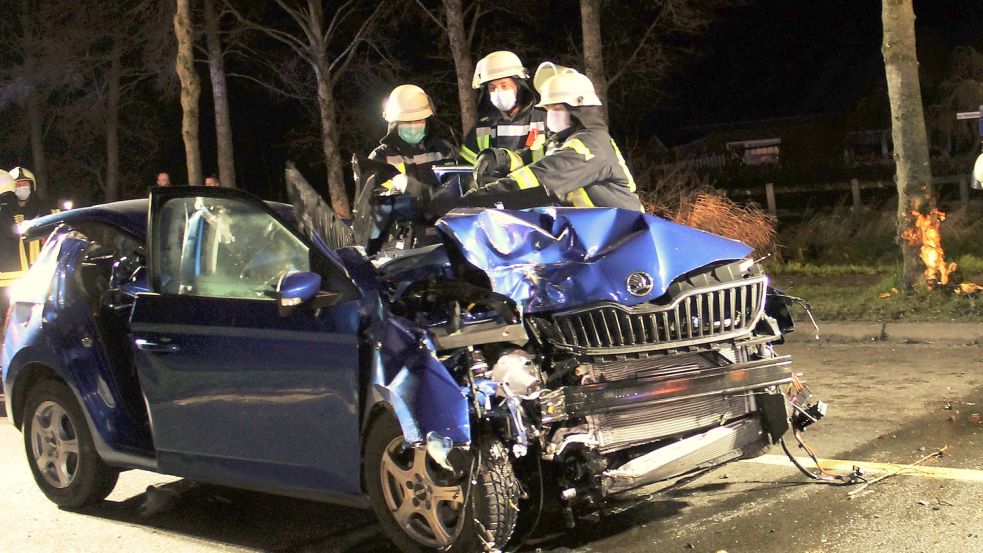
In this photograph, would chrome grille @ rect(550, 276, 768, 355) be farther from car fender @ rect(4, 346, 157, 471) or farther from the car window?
car fender @ rect(4, 346, 157, 471)

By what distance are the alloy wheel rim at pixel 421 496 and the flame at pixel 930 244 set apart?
311 inches

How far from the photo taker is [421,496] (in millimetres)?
4852

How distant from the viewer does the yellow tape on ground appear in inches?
221

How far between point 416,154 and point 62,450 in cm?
294

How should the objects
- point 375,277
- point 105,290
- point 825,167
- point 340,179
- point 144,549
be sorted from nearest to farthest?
point 375,277
point 144,549
point 105,290
point 340,179
point 825,167

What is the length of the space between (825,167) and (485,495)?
1576 inches

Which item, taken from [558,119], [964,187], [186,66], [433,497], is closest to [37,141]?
[186,66]

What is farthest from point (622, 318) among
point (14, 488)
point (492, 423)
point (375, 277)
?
point (14, 488)

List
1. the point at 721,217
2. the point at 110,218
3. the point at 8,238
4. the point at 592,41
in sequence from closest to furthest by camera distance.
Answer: the point at 110,218 < the point at 8,238 < the point at 721,217 < the point at 592,41

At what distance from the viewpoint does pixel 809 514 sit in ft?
17.1

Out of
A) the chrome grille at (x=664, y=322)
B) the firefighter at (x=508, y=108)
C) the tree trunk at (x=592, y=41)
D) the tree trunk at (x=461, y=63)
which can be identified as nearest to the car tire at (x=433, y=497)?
the chrome grille at (x=664, y=322)

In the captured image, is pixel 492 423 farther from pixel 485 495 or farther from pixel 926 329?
pixel 926 329

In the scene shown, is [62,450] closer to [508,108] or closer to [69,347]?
[69,347]

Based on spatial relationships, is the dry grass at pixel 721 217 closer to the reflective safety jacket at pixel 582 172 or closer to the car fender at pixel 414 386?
the reflective safety jacket at pixel 582 172
